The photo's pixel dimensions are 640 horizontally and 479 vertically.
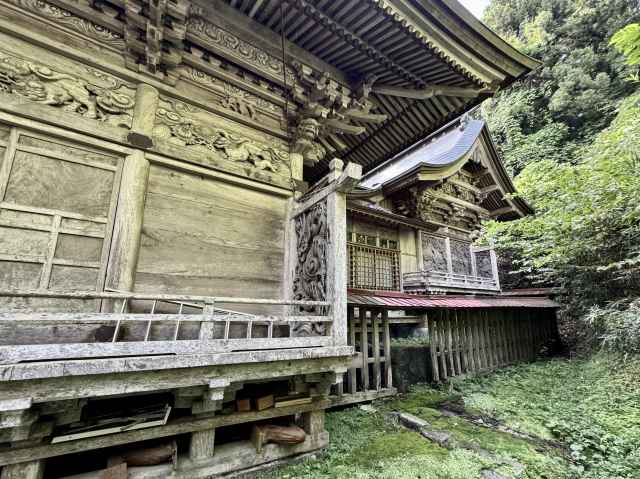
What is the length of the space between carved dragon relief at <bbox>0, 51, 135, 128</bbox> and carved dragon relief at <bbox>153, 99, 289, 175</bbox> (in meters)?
0.39

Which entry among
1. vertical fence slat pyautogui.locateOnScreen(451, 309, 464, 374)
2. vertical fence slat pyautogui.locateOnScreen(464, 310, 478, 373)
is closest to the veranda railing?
vertical fence slat pyautogui.locateOnScreen(451, 309, 464, 374)

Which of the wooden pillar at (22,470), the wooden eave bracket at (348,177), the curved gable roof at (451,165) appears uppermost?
the curved gable roof at (451,165)

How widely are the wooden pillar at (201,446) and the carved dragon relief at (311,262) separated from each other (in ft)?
4.69

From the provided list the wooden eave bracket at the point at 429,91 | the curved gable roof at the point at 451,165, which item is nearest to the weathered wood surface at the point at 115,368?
the wooden eave bracket at the point at 429,91

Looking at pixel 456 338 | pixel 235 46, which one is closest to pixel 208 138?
pixel 235 46

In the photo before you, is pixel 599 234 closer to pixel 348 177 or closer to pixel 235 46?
pixel 348 177

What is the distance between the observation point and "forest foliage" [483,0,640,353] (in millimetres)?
7348

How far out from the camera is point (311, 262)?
371cm

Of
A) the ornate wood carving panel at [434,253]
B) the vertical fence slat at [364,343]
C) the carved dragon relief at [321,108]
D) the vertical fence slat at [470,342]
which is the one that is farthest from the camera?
the ornate wood carving panel at [434,253]

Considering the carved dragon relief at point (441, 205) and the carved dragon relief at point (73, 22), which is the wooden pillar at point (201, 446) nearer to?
the carved dragon relief at point (73, 22)

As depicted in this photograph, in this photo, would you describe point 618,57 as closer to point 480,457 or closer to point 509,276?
point 509,276

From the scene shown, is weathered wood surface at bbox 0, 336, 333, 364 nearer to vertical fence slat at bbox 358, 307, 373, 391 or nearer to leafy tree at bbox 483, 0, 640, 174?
vertical fence slat at bbox 358, 307, 373, 391

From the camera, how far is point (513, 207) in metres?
12.1

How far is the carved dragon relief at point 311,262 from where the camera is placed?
351 centimetres
